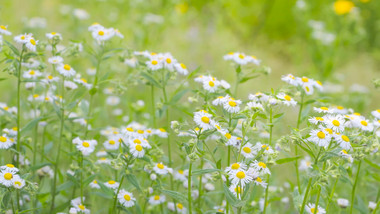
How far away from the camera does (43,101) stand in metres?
2.07

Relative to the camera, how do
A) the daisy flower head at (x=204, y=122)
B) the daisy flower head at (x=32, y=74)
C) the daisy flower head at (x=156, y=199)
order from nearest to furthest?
the daisy flower head at (x=204, y=122), the daisy flower head at (x=156, y=199), the daisy flower head at (x=32, y=74)

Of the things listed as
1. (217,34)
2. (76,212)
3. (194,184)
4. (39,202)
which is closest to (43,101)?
(39,202)

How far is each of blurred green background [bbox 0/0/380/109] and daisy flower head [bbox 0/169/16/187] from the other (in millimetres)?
1999

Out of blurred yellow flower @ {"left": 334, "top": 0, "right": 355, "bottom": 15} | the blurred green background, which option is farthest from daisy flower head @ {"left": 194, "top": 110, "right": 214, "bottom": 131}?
blurred yellow flower @ {"left": 334, "top": 0, "right": 355, "bottom": 15}

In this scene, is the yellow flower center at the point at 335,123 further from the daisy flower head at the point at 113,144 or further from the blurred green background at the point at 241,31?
the blurred green background at the point at 241,31

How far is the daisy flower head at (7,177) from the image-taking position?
57.3 inches

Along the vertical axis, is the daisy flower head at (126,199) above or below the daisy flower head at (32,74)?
below

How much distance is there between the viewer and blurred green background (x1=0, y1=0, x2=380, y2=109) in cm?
404

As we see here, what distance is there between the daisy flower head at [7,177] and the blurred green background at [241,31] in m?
2.00

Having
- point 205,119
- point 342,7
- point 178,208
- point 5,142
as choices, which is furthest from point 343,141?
point 342,7

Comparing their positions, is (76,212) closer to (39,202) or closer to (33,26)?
(39,202)

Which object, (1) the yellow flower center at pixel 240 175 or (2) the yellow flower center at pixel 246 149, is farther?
(2) the yellow flower center at pixel 246 149

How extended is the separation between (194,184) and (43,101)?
0.79m

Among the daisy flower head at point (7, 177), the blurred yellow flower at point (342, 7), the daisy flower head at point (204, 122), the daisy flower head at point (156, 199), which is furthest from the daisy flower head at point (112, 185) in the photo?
the blurred yellow flower at point (342, 7)
